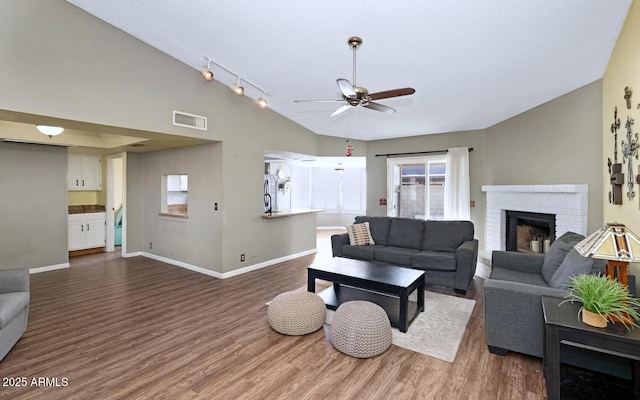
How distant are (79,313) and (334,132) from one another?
5224 mm

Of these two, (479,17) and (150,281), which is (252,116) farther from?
(479,17)

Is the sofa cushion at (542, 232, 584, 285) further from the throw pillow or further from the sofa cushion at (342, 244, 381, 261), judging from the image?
the throw pillow

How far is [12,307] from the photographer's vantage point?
2.45m

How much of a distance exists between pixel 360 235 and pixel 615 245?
131 inches

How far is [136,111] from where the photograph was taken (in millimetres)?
3596

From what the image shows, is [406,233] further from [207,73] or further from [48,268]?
[48,268]

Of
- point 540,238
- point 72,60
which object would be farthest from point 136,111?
point 540,238

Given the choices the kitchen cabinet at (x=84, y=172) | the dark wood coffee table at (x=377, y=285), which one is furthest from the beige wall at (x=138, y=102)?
the dark wood coffee table at (x=377, y=285)

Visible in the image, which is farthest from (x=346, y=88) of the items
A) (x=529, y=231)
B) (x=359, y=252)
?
(x=529, y=231)

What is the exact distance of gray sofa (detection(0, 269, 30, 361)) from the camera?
236 centimetres

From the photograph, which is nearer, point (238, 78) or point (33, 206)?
point (238, 78)

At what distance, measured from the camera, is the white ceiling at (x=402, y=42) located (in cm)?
254

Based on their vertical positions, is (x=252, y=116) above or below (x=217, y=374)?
above

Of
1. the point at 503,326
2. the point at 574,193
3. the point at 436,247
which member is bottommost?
the point at 503,326
